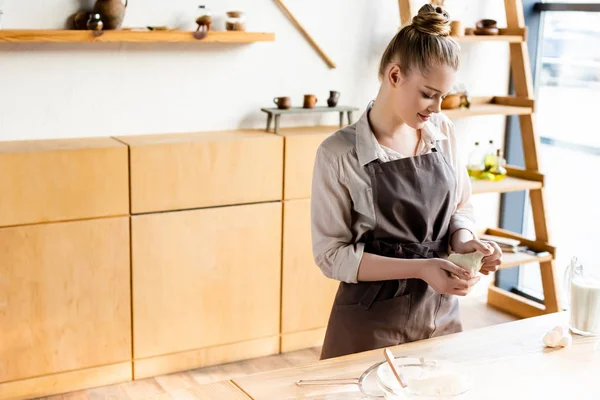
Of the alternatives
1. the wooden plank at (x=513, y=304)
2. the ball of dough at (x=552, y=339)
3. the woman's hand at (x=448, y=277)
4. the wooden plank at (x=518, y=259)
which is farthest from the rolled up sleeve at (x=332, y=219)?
the wooden plank at (x=513, y=304)

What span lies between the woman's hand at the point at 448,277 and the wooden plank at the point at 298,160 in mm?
1706

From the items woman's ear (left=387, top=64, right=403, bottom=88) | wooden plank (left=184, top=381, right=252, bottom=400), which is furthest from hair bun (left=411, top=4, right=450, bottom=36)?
wooden plank (left=184, top=381, right=252, bottom=400)

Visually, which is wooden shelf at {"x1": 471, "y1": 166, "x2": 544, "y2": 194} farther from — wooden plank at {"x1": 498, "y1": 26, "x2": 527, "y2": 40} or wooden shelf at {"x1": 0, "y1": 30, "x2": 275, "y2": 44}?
wooden shelf at {"x1": 0, "y1": 30, "x2": 275, "y2": 44}

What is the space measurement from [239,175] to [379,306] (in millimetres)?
1494

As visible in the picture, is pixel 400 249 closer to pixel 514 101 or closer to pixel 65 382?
pixel 65 382

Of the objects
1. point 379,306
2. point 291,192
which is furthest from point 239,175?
point 379,306

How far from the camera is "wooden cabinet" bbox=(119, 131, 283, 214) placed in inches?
127

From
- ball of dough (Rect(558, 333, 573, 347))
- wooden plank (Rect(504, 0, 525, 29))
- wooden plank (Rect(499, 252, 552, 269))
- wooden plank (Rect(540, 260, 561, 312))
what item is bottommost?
wooden plank (Rect(540, 260, 561, 312))

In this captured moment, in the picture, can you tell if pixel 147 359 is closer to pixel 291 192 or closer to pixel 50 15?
pixel 291 192

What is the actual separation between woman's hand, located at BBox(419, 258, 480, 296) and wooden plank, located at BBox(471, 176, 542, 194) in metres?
2.01

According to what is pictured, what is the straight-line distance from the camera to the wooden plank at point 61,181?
118 inches

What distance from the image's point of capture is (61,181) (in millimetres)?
3078

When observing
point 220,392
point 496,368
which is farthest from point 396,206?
point 220,392

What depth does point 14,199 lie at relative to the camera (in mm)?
3006
